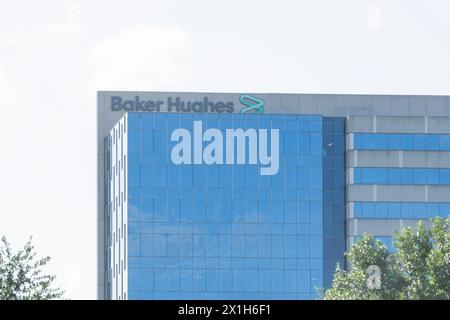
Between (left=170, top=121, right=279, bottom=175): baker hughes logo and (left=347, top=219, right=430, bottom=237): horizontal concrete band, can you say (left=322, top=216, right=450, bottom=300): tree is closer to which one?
(left=170, top=121, right=279, bottom=175): baker hughes logo

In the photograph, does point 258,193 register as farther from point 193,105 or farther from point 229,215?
point 193,105

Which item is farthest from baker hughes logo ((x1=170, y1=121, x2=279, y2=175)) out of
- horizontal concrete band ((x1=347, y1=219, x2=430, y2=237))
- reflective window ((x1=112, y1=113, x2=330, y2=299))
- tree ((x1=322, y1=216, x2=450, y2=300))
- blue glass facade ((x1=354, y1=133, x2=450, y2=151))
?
tree ((x1=322, y1=216, x2=450, y2=300))

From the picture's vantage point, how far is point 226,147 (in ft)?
467

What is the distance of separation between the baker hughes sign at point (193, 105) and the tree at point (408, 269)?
63523 millimetres

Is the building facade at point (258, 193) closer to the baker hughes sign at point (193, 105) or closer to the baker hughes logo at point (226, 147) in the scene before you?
the baker hughes logo at point (226, 147)

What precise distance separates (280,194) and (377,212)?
33.1ft

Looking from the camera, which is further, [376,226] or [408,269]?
[376,226]

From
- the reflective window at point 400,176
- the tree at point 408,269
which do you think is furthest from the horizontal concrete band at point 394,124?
the tree at point 408,269

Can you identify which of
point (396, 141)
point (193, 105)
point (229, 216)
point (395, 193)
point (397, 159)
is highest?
point (193, 105)

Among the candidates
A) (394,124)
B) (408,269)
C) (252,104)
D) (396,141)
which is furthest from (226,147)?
(408,269)

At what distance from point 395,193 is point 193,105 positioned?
22.6m

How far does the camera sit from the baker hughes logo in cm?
14225
